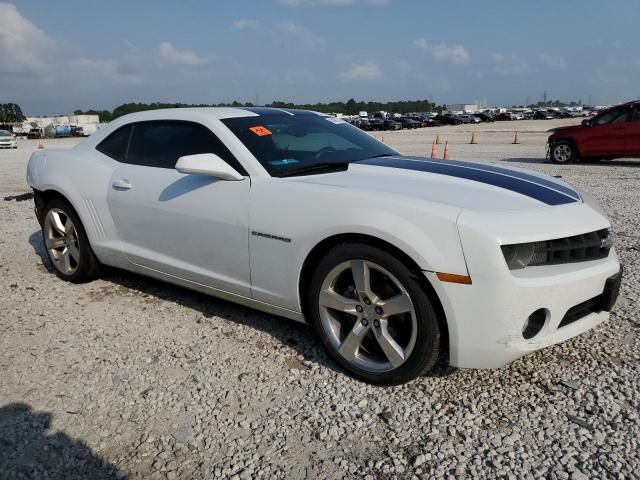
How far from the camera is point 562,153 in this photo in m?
14.0

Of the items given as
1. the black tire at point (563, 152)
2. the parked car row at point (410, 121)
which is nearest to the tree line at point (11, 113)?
the parked car row at point (410, 121)

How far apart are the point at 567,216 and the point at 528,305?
1.92 feet

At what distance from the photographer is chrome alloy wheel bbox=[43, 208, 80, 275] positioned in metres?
4.62

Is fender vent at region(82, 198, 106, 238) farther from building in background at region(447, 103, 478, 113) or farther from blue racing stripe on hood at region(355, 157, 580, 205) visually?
building in background at region(447, 103, 478, 113)

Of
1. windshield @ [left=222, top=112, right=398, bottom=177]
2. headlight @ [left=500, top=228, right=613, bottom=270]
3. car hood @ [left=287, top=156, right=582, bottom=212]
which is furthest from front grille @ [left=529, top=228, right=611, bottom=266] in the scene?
windshield @ [left=222, top=112, right=398, bottom=177]

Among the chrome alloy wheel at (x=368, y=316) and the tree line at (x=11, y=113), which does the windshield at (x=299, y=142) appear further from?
the tree line at (x=11, y=113)

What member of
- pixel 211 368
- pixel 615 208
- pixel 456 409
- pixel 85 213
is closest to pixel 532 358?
pixel 456 409

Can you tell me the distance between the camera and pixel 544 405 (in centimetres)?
270

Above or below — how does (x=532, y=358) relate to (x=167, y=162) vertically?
below

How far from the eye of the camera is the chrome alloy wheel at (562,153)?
45.5 feet

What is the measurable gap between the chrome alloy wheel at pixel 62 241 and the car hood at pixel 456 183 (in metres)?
2.38

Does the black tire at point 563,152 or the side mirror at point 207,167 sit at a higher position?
the side mirror at point 207,167

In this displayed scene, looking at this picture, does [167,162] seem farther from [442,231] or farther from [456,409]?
[456,409]

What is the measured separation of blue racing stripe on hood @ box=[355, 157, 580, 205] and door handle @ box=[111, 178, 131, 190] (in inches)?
66.9
